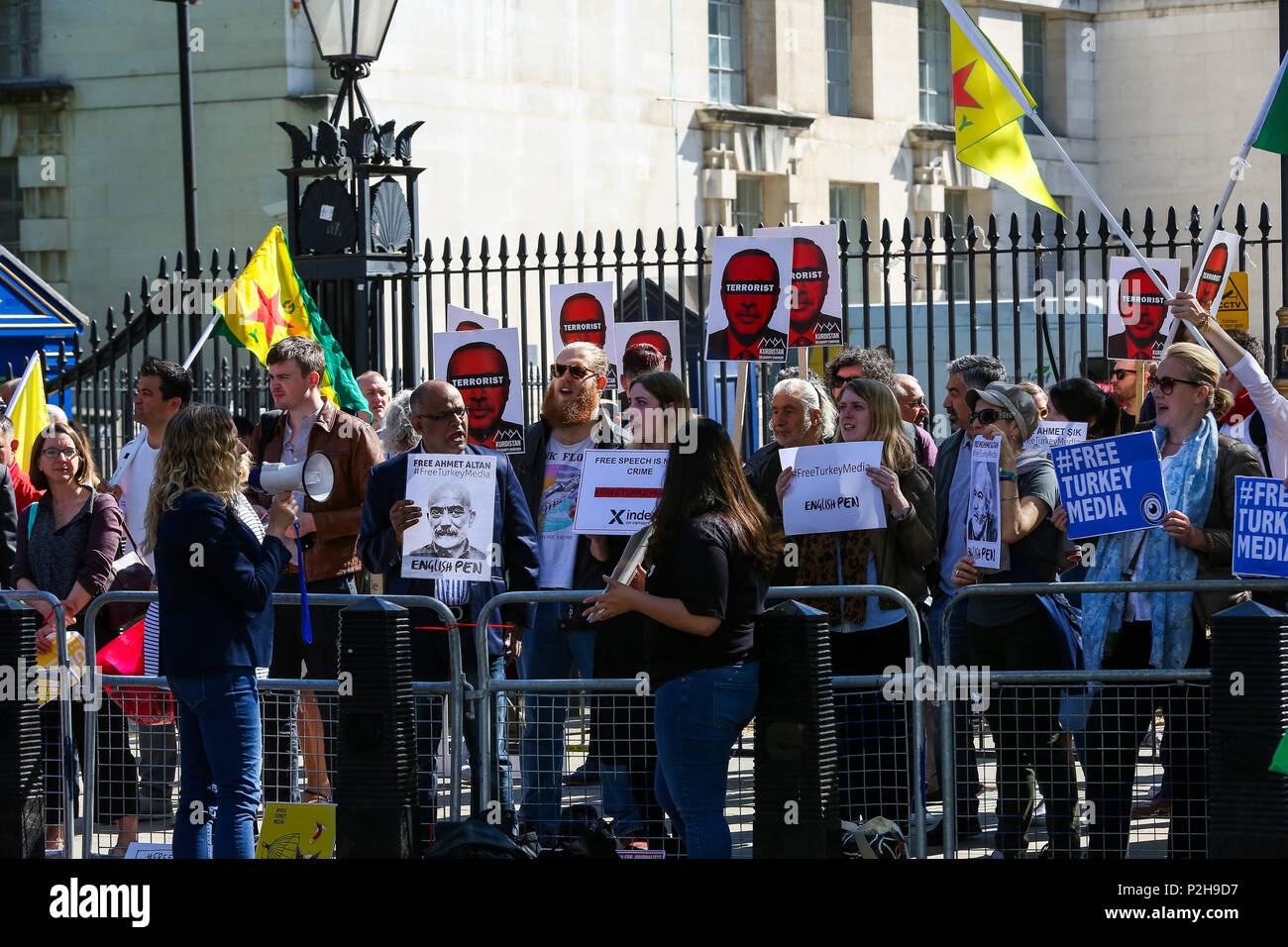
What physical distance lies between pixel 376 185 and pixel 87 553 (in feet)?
12.6

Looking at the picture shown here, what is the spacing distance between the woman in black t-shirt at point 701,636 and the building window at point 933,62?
27490 millimetres

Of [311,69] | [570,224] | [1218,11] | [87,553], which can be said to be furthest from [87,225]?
[1218,11]

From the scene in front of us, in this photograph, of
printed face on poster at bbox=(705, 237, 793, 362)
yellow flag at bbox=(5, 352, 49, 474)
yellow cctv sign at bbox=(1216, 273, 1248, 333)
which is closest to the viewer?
printed face on poster at bbox=(705, 237, 793, 362)

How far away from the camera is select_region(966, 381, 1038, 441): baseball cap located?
7805mm

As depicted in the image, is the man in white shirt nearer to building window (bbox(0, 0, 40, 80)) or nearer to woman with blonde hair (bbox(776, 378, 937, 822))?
woman with blonde hair (bbox(776, 378, 937, 822))

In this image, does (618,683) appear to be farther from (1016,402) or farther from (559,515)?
(1016,402)

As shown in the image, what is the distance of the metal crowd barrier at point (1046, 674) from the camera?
678 centimetres

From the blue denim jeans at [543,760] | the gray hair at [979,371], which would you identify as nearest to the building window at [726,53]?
the gray hair at [979,371]

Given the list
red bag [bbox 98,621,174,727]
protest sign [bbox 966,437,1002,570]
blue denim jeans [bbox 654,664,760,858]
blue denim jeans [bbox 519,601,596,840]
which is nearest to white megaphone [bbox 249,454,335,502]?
red bag [bbox 98,621,174,727]

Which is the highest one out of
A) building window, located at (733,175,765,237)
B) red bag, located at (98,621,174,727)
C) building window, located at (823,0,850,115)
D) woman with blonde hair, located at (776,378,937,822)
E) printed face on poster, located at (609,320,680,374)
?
building window, located at (823,0,850,115)

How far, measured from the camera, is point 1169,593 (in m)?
7.35

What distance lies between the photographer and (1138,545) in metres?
7.55

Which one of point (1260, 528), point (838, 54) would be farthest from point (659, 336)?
point (838, 54)

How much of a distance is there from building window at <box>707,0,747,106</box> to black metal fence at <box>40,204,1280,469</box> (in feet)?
8.99
